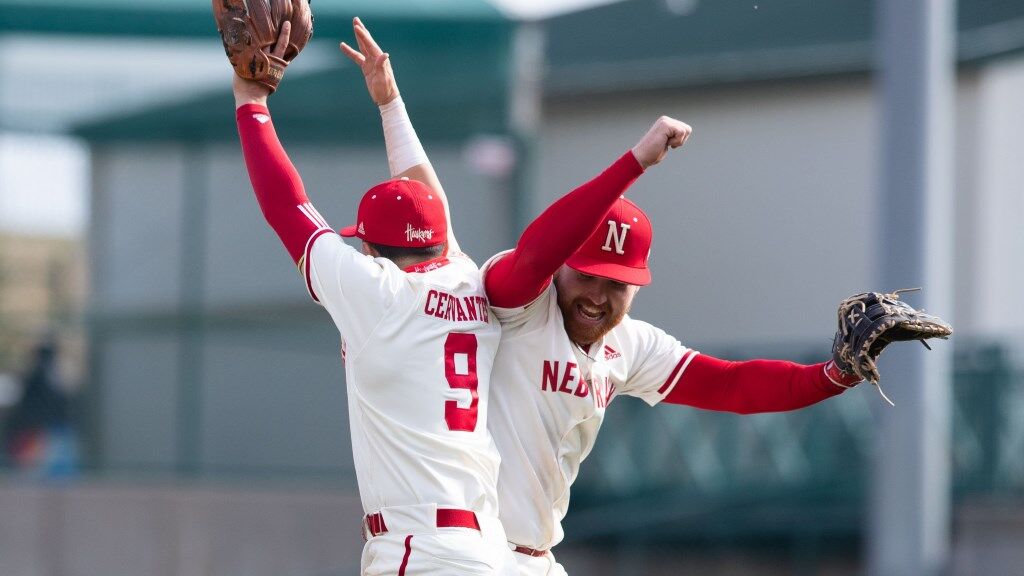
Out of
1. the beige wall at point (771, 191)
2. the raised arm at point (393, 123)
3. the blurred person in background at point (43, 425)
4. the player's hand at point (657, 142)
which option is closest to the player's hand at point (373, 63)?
the raised arm at point (393, 123)

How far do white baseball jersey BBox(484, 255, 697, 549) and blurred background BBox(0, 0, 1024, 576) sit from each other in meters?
5.78

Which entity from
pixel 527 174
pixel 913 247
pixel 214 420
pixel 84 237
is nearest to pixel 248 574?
pixel 214 420

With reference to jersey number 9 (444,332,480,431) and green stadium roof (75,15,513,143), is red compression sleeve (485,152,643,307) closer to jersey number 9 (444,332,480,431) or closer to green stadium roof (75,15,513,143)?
jersey number 9 (444,332,480,431)

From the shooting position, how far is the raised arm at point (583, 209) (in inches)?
151

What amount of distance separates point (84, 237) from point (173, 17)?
1.71 m

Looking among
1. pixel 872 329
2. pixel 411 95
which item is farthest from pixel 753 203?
pixel 872 329

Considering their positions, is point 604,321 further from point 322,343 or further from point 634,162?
point 322,343

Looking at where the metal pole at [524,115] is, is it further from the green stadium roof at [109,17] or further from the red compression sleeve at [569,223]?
the red compression sleeve at [569,223]

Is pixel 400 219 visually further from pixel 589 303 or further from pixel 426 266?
pixel 589 303

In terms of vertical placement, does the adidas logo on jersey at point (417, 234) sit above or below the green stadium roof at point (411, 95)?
below

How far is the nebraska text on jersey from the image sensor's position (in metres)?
4.00

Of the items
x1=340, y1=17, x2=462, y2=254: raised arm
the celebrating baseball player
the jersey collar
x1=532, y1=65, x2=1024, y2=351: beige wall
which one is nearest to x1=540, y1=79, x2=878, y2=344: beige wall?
x1=532, y1=65, x2=1024, y2=351: beige wall

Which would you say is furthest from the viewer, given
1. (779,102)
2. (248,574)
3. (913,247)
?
(779,102)

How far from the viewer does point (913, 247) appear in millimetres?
8008
